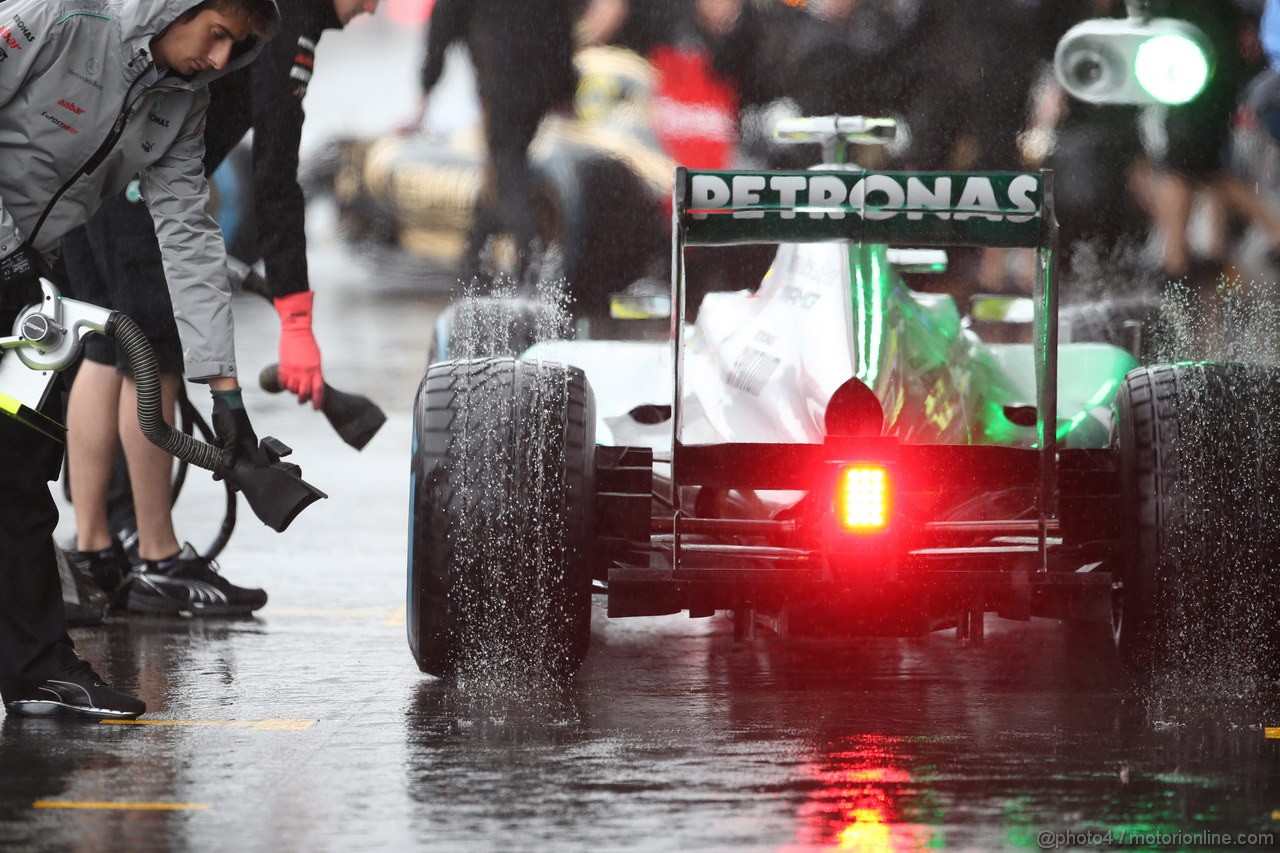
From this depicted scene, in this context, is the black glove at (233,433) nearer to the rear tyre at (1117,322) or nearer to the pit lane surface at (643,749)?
the pit lane surface at (643,749)

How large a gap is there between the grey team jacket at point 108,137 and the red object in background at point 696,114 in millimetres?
7093

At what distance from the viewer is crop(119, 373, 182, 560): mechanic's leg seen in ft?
21.5

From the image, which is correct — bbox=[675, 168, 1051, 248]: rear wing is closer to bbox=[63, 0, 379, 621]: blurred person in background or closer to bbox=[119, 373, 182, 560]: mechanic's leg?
bbox=[63, 0, 379, 621]: blurred person in background

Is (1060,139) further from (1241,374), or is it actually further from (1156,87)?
(1241,374)

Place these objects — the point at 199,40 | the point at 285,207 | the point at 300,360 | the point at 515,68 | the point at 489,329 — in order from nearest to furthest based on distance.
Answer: the point at 199,40 < the point at 300,360 < the point at 285,207 < the point at 489,329 < the point at 515,68

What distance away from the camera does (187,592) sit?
21.4 feet

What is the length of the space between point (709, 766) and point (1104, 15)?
831 cm

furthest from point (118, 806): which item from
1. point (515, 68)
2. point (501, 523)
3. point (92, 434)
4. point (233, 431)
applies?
point (515, 68)

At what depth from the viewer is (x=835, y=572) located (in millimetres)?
5035

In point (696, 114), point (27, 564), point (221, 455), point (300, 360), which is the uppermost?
point (696, 114)

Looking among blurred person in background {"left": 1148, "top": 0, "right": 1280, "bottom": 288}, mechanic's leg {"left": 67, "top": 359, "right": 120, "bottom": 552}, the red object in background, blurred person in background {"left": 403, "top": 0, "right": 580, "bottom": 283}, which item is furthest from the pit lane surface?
blurred person in background {"left": 1148, "top": 0, "right": 1280, "bottom": 288}

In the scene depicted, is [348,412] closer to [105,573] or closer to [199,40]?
[105,573]

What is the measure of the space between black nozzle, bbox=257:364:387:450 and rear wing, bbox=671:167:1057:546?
1147 millimetres

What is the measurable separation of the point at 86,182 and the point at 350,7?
1.80 meters
